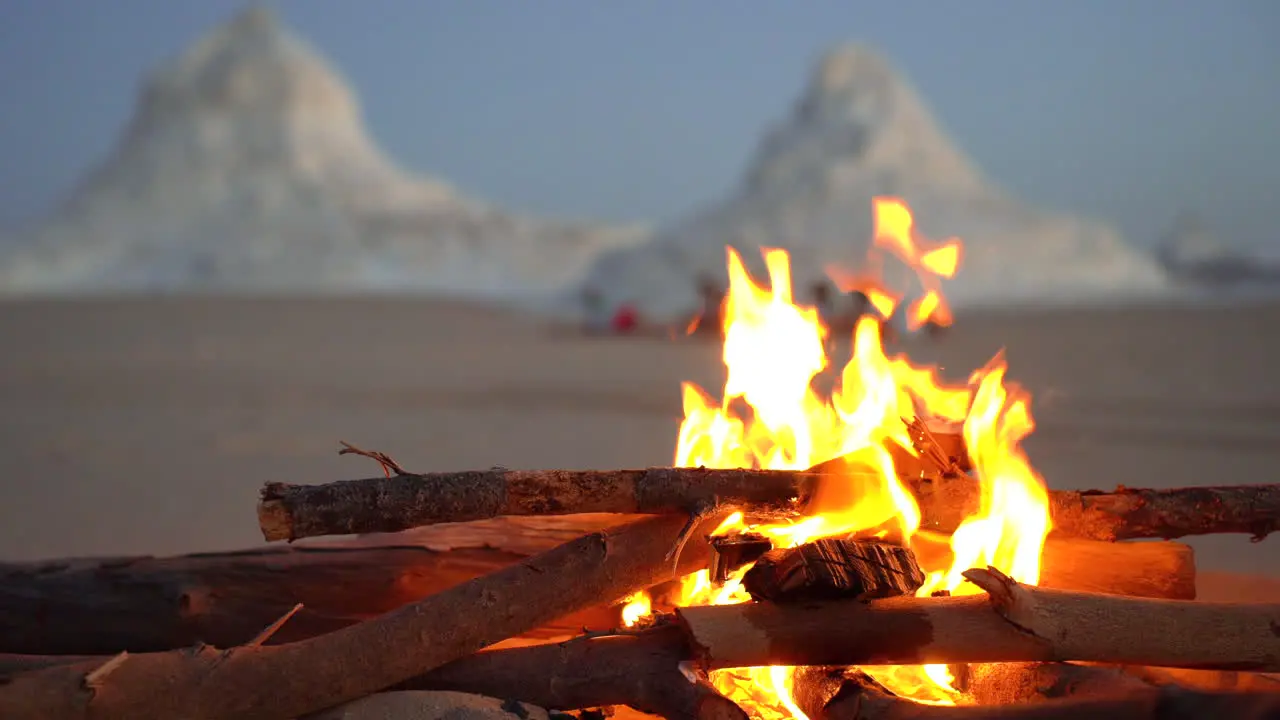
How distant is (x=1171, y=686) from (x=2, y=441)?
8578 millimetres

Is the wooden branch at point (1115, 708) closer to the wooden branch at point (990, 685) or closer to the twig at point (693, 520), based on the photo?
the wooden branch at point (990, 685)

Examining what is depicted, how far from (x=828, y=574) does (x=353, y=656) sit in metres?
1.02

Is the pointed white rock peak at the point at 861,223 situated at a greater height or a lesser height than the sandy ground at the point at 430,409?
greater

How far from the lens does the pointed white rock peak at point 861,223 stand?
94.5 feet

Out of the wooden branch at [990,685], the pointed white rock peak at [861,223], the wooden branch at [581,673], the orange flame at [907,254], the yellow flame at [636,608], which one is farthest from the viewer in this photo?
the pointed white rock peak at [861,223]

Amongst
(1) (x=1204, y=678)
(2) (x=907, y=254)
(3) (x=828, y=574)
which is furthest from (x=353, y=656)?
(2) (x=907, y=254)

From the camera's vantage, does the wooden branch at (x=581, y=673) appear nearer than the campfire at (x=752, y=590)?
No

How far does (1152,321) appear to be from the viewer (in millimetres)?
20078

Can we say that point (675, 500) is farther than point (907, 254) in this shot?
No

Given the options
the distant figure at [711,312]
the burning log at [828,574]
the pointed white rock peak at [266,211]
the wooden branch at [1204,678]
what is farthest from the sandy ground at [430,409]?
the pointed white rock peak at [266,211]

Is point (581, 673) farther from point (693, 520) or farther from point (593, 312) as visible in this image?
point (593, 312)

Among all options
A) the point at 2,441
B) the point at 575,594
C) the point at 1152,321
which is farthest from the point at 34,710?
the point at 1152,321

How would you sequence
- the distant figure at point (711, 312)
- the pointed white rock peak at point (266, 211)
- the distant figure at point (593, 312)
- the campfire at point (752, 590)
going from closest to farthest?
1. the campfire at point (752, 590)
2. the distant figure at point (711, 312)
3. the distant figure at point (593, 312)
4. the pointed white rock peak at point (266, 211)

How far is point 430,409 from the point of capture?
36.5 feet
